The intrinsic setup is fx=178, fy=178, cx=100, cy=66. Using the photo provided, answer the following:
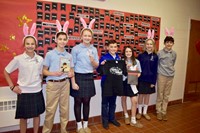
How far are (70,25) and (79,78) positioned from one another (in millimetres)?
788

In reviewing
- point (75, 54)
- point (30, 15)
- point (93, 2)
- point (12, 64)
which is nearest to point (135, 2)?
point (93, 2)

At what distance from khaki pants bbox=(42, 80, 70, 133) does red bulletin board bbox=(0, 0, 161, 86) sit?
55cm

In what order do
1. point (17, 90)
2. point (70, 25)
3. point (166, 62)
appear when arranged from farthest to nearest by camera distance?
point (166, 62) → point (70, 25) → point (17, 90)

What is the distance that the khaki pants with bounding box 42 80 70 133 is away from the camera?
7.18 ft

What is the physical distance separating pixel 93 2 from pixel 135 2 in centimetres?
88

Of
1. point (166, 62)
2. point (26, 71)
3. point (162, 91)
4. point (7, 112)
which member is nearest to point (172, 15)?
point (166, 62)

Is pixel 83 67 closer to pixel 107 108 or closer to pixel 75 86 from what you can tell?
pixel 75 86

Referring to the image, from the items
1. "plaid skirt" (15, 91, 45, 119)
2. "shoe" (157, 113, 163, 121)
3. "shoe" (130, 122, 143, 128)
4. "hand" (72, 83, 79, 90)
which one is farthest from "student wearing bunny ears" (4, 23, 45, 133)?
"shoe" (157, 113, 163, 121)

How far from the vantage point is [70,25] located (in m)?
2.57

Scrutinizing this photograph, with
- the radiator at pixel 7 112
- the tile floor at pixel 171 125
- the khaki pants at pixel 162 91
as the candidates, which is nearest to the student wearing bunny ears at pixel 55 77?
the radiator at pixel 7 112

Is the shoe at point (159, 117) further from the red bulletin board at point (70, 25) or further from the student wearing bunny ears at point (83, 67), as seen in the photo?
the student wearing bunny ears at point (83, 67)

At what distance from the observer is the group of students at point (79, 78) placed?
2027mm

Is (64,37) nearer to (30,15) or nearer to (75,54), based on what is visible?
(75,54)

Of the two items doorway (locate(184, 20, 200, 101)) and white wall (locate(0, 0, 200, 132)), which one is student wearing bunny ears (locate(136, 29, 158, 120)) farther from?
doorway (locate(184, 20, 200, 101))
